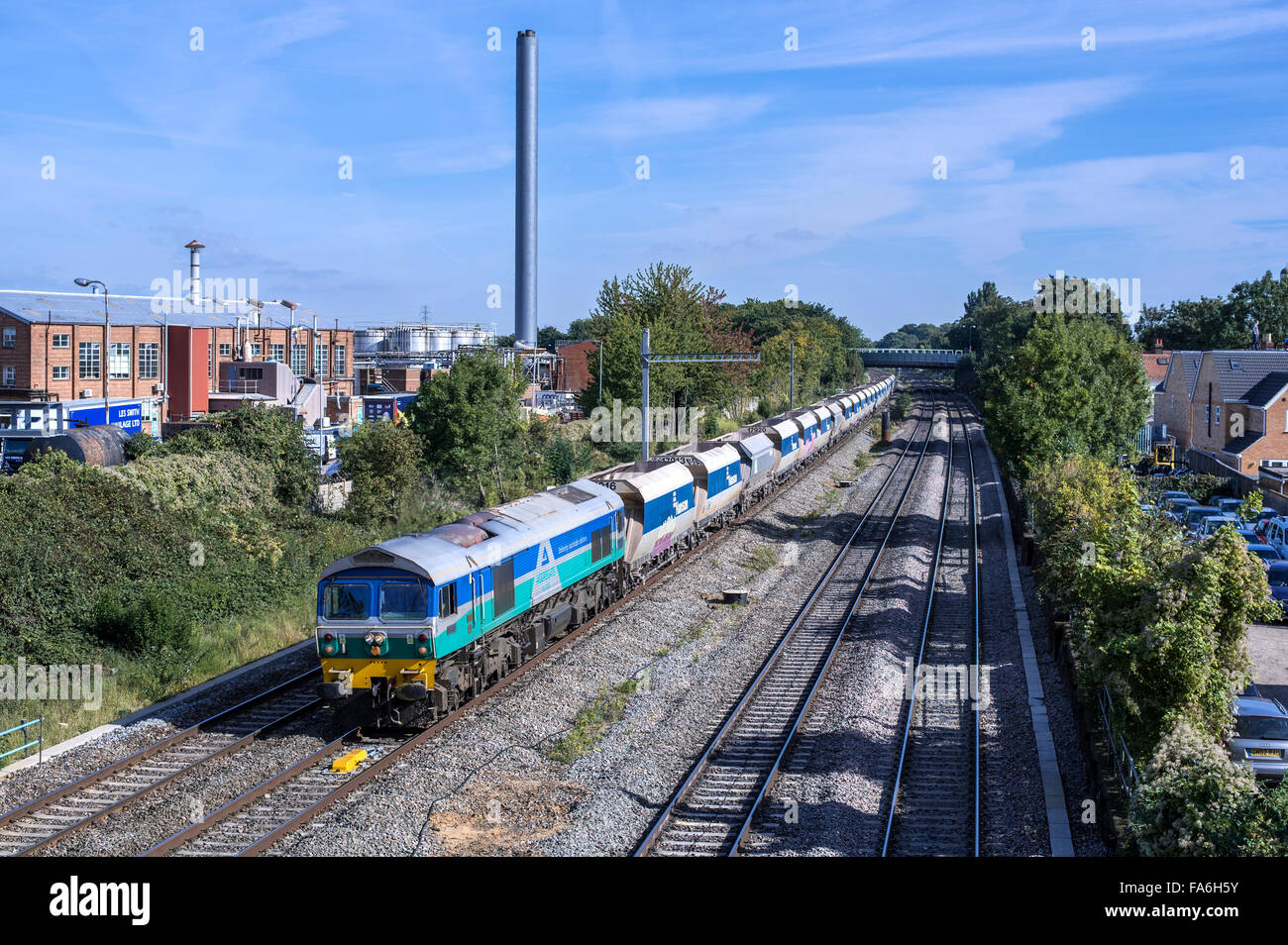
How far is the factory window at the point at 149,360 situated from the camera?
53.1 meters

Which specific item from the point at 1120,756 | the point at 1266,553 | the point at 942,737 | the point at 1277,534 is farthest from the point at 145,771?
the point at 1277,534

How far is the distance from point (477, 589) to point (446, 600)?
3.20 ft

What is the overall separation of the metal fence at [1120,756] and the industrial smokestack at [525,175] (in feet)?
196

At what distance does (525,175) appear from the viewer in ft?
225

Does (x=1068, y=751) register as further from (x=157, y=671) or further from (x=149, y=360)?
(x=149, y=360)

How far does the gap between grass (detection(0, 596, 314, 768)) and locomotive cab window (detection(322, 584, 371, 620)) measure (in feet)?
13.1

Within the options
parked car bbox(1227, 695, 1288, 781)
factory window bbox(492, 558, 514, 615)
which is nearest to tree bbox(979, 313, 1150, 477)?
parked car bbox(1227, 695, 1288, 781)

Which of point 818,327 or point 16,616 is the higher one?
point 818,327

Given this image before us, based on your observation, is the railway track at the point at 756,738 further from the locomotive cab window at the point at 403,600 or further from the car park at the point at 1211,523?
the car park at the point at 1211,523

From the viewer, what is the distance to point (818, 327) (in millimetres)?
106750

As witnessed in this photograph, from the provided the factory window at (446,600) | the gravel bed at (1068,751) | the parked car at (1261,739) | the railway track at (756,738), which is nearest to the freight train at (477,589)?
the factory window at (446,600)
